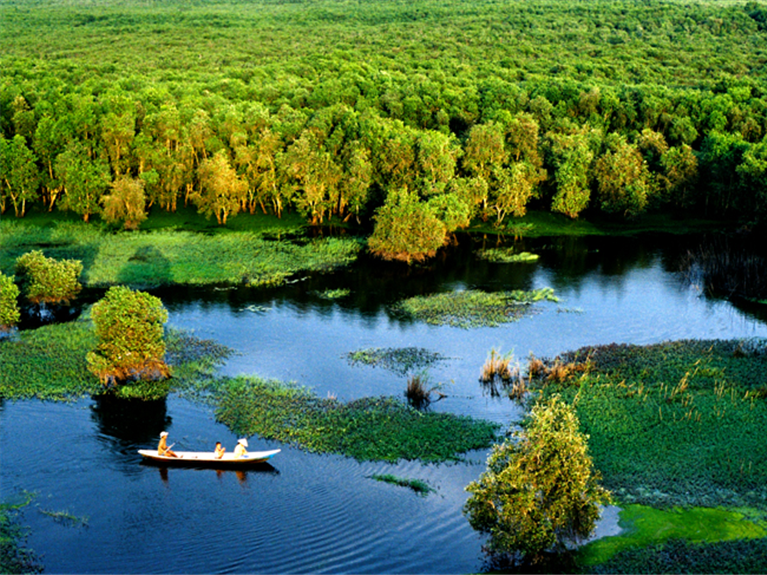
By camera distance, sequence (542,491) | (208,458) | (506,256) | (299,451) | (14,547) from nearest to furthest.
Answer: (542,491), (14,547), (208,458), (299,451), (506,256)

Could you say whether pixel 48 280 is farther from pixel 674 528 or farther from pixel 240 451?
pixel 674 528

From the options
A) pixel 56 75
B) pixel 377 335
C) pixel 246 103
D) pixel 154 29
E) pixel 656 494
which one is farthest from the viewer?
pixel 154 29

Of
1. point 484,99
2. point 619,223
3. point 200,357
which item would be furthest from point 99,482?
point 484,99

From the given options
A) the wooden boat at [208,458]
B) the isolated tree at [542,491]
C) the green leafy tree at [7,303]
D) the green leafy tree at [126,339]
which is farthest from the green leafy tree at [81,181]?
the isolated tree at [542,491]

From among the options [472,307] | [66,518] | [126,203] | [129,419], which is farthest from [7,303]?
[472,307]

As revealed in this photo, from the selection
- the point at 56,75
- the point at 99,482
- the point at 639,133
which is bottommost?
the point at 99,482

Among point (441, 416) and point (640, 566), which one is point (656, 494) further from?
point (441, 416)
